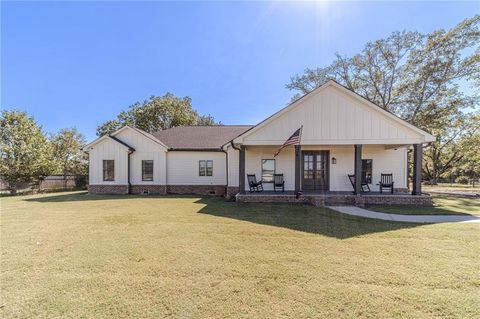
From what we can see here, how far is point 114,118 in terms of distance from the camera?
109 ft

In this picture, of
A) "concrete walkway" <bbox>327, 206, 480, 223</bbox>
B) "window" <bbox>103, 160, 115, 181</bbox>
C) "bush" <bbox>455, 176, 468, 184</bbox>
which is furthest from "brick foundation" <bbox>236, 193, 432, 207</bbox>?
"bush" <bbox>455, 176, 468, 184</bbox>

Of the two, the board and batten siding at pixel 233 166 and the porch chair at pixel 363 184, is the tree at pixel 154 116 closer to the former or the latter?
the board and batten siding at pixel 233 166

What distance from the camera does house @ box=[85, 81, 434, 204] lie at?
34.3 ft

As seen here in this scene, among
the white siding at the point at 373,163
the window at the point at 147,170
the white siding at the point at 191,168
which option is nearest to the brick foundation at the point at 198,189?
the white siding at the point at 191,168

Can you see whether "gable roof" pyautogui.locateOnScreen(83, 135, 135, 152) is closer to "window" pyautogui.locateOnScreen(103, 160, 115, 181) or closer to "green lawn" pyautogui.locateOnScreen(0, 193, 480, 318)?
"window" pyautogui.locateOnScreen(103, 160, 115, 181)

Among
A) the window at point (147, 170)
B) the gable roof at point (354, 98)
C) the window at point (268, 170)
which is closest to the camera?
the gable roof at point (354, 98)

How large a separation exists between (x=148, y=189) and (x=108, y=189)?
8.86 feet

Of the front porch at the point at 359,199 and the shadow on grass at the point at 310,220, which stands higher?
the front porch at the point at 359,199

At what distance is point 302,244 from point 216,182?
10.6 m

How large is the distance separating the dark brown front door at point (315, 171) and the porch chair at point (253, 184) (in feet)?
8.30

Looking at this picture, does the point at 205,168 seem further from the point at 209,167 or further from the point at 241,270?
the point at 241,270

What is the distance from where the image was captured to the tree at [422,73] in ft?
53.2

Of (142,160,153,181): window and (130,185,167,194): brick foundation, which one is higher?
(142,160,153,181): window

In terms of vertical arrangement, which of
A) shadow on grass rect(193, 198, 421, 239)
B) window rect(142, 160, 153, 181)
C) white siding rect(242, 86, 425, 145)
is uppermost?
white siding rect(242, 86, 425, 145)
